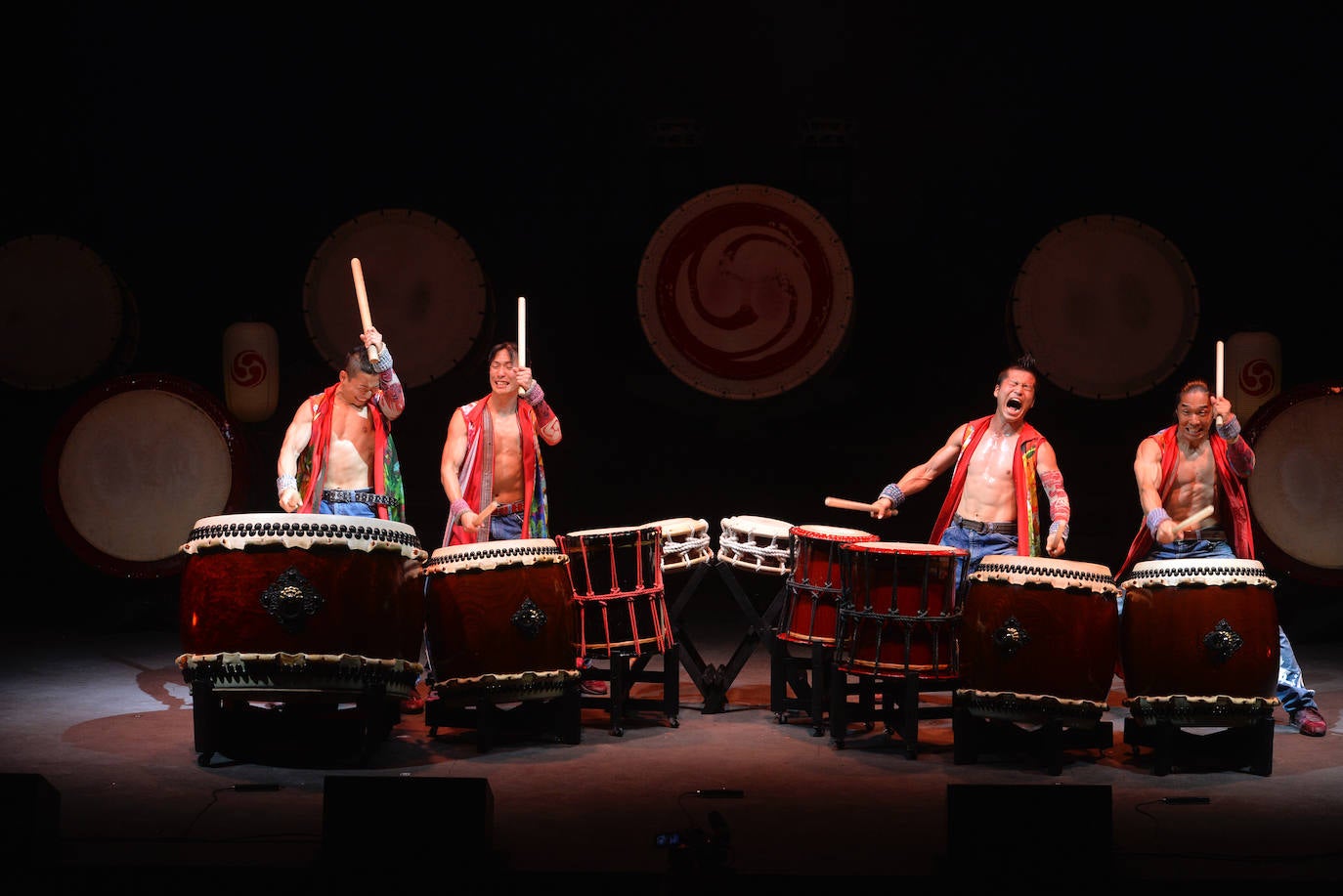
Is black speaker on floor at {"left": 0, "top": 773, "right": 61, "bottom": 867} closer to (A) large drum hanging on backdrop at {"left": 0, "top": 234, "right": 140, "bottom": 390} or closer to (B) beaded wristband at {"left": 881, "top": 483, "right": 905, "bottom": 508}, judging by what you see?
(B) beaded wristband at {"left": 881, "top": 483, "right": 905, "bottom": 508}

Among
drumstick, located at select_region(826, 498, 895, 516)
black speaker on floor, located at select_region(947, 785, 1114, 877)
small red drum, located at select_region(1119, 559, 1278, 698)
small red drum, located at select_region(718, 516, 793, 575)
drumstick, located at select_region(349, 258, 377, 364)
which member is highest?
drumstick, located at select_region(349, 258, 377, 364)

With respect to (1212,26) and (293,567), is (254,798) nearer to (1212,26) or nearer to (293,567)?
(293,567)

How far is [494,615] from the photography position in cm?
433

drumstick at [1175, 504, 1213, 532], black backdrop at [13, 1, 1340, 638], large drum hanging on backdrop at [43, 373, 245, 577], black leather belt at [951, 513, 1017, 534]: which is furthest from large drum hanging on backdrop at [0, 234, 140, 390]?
drumstick at [1175, 504, 1213, 532]

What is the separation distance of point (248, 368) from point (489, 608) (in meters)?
2.60

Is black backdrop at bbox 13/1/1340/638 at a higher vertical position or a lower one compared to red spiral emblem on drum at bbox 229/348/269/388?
higher

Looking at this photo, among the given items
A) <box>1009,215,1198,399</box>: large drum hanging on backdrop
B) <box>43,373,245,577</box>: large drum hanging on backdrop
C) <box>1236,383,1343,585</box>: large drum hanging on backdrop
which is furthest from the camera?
<box>1009,215,1198,399</box>: large drum hanging on backdrop

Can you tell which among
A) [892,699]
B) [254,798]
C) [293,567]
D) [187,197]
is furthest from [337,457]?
[187,197]

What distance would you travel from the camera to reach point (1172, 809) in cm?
372

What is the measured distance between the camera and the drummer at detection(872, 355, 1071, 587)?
16.1 ft

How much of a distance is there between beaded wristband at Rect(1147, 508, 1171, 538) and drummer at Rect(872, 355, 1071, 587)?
10.5 inches

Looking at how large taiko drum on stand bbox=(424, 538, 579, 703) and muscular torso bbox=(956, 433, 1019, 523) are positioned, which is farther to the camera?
muscular torso bbox=(956, 433, 1019, 523)

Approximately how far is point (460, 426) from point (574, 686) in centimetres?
110

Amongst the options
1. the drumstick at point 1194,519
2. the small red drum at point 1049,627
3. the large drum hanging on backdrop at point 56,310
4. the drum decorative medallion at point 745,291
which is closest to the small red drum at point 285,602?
the small red drum at point 1049,627
